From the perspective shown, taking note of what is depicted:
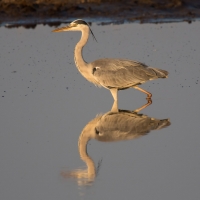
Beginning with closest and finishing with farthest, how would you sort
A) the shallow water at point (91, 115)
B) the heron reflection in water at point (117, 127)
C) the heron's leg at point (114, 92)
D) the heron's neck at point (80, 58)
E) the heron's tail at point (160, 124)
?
the shallow water at point (91, 115), the heron reflection in water at point (117, 127), the heron's tail at point (160, 124), the heron's leg at point (114, 92), the heron's neck at point (80, 58)

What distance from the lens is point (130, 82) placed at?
38.6 ft

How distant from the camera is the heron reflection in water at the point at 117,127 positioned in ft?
31.6

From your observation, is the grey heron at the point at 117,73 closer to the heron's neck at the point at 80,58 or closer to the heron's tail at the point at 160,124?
the heron's neck at the point at 80,58

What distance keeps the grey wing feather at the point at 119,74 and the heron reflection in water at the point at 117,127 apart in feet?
2.88

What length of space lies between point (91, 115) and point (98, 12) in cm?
900

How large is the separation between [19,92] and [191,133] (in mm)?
3713

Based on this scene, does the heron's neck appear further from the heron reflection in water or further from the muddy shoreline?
the muddy shoreline

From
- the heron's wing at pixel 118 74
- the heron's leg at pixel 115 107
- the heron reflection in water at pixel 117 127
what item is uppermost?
the heron's wing at pixel 118 74

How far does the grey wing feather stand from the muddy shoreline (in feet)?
22.6

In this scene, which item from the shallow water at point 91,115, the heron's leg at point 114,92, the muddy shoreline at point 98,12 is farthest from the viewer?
the muddy shoreline at point 98,12

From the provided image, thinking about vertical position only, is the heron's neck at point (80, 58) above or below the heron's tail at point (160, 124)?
above

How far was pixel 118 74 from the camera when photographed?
38.5 ft

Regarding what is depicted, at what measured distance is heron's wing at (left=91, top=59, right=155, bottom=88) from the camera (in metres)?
11.7

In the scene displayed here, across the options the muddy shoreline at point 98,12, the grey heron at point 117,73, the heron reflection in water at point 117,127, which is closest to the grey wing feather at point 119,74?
the grey heron at point 117,73
